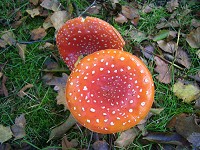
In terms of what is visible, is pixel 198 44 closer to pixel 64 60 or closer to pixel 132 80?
pixel 132 80

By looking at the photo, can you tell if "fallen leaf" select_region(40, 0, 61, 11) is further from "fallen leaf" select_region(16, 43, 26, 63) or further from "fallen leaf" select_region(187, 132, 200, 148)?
"fallen leaf" select_region(187, 132, 200, 148)

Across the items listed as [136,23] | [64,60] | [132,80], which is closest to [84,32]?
[64,60]

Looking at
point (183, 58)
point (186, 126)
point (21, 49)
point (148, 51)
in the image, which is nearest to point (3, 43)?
point (21, 49)

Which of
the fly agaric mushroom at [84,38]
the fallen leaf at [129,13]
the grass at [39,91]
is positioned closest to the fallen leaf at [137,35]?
the grass at [39,91]

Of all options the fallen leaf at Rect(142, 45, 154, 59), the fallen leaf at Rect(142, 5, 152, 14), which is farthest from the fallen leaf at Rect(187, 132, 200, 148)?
the fallen leaf at Rect(142, 5, 152, 14)

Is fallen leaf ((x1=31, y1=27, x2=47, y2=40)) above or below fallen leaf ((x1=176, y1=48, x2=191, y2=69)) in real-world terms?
above

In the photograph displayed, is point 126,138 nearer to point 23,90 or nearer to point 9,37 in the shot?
point 23,90
